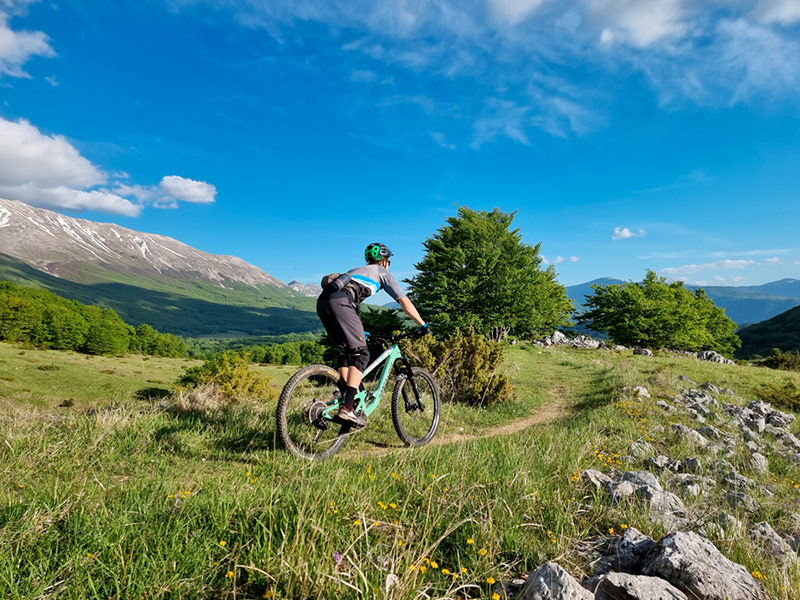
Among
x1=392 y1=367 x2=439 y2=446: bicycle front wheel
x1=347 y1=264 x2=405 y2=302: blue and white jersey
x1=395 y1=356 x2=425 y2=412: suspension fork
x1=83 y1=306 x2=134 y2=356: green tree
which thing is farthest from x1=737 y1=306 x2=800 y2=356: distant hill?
x1=83 y1=306 x2=134 y2=356: green tree

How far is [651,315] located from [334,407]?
51.1 m

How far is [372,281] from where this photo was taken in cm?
558

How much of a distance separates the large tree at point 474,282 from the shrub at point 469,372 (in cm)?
1791

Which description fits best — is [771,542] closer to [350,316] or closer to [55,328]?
[350,316]

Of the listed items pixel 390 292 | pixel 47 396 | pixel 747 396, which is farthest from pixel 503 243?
pixel 47 396

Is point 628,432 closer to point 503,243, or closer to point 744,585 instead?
point 744,585

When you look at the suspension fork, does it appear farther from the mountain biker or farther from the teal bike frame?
the mountain biker

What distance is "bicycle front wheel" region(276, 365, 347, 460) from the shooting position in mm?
5051

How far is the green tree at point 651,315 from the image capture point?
4553cm

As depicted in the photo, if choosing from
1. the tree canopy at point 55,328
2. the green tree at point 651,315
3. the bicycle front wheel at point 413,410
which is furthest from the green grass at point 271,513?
the tree canopy at point 55,328

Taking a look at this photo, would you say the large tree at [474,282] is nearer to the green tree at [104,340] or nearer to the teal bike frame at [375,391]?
the teal bike frame at [375,391]

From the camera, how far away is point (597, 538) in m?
3.14

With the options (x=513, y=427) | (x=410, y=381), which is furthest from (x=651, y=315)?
(x=410, y=381)

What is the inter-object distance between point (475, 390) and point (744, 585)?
9102mm
